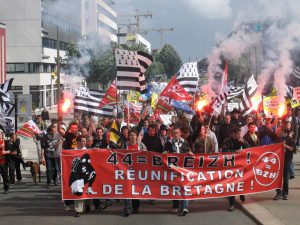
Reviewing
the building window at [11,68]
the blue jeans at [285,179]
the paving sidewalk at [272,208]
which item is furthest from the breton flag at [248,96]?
the building window at [11,68]

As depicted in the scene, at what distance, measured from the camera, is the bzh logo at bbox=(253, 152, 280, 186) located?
10.4m

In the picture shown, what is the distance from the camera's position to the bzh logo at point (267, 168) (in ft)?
34.2

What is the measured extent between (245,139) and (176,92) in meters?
7.54

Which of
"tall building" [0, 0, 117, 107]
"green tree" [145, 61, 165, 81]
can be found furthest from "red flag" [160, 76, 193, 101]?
"green tree" [145, 61, 165, 81]

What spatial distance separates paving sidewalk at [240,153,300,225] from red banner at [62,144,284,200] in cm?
42

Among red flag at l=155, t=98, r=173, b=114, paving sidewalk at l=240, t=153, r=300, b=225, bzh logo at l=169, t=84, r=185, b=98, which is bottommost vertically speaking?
paving sidewalk at l=240, t=153, r=300, b=225

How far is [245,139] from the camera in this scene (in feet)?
36.5

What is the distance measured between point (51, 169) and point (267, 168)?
561cm

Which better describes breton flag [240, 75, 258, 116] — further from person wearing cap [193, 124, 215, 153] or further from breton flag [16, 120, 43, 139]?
person wearing cap [193, 124, 215, 153]

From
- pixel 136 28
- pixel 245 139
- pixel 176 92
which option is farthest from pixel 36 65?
pixel 136 28

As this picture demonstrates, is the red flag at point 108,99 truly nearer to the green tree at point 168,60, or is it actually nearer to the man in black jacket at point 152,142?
the man in black jacket at point 152,142

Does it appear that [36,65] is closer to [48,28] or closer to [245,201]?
[48,28]

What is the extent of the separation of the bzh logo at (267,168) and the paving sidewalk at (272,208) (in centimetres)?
43

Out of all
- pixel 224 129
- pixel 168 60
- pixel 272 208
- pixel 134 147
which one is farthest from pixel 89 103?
pixel 168 60
